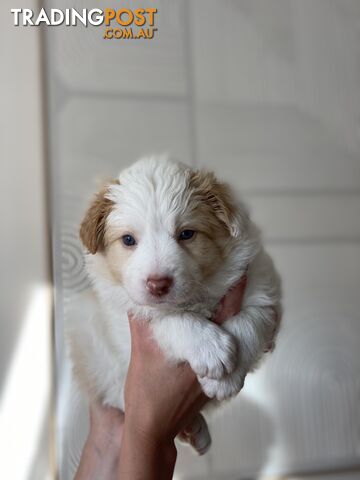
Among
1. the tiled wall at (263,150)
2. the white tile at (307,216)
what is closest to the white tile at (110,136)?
the tiled wall at (263,150)

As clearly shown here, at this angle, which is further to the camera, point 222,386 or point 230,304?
point 230,304

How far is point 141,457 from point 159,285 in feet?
1.82

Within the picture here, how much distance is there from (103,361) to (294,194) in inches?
57.4

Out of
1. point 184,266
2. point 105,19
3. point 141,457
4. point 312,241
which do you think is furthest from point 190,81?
point 141,457

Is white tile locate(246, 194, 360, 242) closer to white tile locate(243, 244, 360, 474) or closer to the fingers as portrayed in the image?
white tile locate(243, 244, 360, 474)

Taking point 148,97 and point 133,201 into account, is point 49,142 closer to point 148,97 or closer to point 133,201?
point 148,97

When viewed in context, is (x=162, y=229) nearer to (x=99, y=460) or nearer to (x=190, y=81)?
(x=99, y=460)

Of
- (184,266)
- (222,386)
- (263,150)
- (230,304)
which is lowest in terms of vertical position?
(222,386)

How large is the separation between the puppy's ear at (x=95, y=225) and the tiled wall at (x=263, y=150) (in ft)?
2.30

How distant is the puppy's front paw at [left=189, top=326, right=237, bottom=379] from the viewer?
4.12 feet

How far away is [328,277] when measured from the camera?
8.64 ft

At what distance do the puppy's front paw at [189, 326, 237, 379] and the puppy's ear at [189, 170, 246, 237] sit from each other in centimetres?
30

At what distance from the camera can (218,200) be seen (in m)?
1.36

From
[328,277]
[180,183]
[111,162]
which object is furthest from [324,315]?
[180,183]
